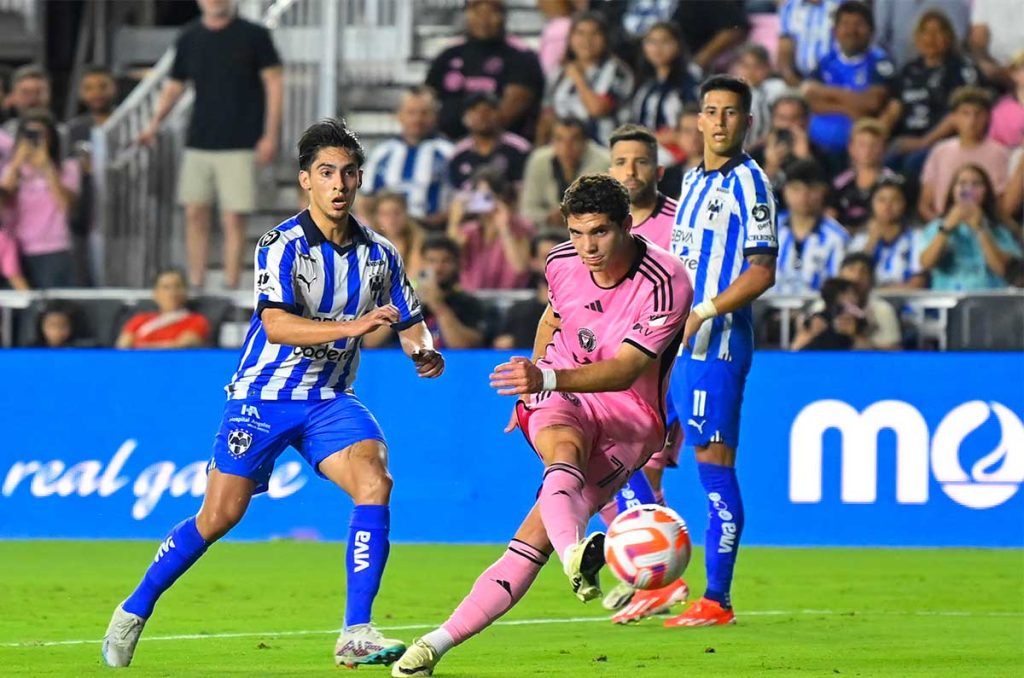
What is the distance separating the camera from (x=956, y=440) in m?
12.5

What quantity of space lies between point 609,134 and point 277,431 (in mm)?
7663

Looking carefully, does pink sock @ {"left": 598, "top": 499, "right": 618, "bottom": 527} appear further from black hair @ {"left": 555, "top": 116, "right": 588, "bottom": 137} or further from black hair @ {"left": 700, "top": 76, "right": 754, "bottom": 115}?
black hair @ {"left": 555, "top": 116, "right": 588, "bottom": 137}

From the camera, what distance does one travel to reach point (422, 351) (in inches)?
275

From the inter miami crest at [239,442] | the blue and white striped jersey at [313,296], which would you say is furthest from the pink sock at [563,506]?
Answer: the inter miami crest at [239,442]

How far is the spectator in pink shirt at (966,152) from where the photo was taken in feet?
48.5

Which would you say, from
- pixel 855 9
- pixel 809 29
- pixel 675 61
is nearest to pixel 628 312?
pixel 675 61

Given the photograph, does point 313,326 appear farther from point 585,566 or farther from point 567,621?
point 567,621

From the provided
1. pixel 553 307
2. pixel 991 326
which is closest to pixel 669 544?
pixel 553 307

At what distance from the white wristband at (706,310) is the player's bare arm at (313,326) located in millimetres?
2157

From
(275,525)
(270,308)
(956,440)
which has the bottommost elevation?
(275,525)

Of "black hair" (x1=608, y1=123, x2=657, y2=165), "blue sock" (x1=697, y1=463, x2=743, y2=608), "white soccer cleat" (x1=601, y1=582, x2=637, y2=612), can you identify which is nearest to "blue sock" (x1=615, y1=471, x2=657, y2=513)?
"blue sock" (x1=697, y1=463, x2=743, y2=608)

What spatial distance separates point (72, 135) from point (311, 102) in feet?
6.96

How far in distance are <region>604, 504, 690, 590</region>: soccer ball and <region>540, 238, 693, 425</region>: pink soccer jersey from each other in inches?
27.8

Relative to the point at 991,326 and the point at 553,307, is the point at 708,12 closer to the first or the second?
the point at 991,326
